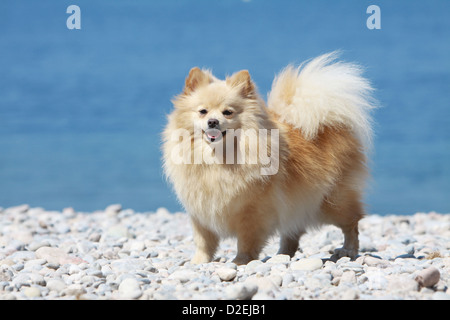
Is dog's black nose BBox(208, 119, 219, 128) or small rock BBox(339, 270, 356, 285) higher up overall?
dog's black nose BBox(208, 119, 219, 128)

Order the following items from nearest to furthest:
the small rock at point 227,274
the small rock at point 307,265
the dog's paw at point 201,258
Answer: the small rock at point 227,274 < the small rock at point 307,265 < the dog's paw at point 201,258

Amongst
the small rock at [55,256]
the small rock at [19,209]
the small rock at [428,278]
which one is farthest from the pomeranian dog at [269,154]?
the small rock at [19,209]

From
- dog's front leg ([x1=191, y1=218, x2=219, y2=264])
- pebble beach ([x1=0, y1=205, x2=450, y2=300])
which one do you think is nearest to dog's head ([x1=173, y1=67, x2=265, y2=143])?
dog's front leg ([x1=191, y1=218, x2=219, y2=264])

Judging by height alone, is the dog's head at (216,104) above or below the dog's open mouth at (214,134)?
above

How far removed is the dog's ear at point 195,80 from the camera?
4.91 m

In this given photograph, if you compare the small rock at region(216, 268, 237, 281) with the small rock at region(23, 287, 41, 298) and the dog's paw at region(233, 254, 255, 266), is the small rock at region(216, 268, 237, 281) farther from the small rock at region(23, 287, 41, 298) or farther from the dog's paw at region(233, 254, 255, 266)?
the small rock at region(23, 287, 41, 298)

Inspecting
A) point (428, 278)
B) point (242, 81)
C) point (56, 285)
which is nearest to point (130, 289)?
point (56, 285)

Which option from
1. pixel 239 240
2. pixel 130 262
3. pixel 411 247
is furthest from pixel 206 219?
pixel 411 247

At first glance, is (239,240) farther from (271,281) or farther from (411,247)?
(411,247)

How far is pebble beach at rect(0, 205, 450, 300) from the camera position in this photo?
145 inches

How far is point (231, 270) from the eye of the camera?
4.08m

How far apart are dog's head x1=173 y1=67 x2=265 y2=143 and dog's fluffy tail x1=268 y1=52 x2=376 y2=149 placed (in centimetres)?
47

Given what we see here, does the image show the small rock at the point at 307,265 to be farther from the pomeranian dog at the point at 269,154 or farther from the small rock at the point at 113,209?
the small rock at the point at 113,209

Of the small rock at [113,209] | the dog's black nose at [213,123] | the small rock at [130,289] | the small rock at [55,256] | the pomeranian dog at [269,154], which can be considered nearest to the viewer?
the small rock at [130,289]
